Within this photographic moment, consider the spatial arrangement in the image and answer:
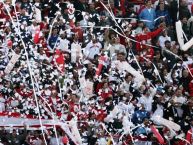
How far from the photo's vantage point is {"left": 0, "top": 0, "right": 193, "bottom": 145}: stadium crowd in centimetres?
2027

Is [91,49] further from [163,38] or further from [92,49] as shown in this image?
[163,38]

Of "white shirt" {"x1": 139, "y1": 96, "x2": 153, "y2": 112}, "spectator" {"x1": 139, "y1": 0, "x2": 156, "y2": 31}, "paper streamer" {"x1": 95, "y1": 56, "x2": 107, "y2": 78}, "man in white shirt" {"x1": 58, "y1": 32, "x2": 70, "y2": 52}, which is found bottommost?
"white shirt" {"x1": 139, "y1": 96, "x2": 153, "y2": 112}

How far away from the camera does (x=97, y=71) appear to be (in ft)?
69.5

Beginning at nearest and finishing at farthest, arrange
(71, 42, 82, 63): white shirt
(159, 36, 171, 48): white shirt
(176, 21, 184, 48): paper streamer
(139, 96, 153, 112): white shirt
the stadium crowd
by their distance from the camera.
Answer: the stadium crowd → (139, 96, 153, 112): white shirt → (71, 42, 82, 63): white shirt → (159, 36, 171, 48): white shirt → (176, 21, 184, 48): paper streamer

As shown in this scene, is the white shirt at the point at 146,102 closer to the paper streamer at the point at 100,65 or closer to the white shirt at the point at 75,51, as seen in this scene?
the paper streamer at the point at 100,65

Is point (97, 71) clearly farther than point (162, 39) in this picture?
No

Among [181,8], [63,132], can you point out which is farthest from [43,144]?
[181,8]

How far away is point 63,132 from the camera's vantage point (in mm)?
20141

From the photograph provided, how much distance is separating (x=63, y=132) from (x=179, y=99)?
259 centimetres

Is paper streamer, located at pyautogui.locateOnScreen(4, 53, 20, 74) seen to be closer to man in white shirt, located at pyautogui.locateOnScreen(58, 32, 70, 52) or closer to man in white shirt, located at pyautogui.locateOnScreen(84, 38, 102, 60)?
man in white shirt, located at pyautogui.locateOnScreen(58, 32, 70, 52)

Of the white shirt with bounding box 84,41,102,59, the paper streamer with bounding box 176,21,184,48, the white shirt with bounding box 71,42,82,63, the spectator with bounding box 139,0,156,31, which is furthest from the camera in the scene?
the spectator with bounding box 139,0,156,31

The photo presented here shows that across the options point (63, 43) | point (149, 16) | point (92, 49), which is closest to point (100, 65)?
point (92, 49)

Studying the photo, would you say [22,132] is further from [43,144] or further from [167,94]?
[167,94]

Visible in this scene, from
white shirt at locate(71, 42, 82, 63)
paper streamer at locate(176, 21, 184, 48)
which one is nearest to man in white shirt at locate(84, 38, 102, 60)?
white shirt at locate(71, 42, 82, 63)
